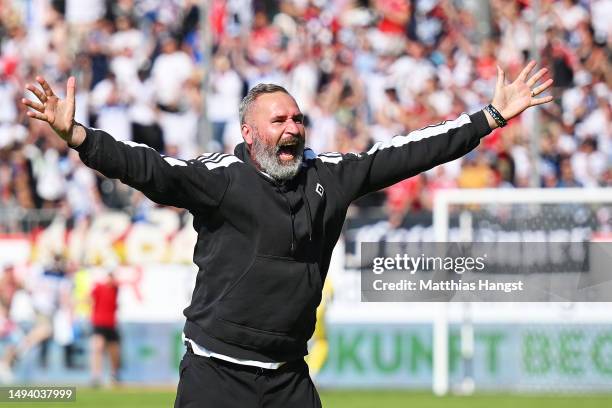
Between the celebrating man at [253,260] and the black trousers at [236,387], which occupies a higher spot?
→ the celebrating man at [253,260]

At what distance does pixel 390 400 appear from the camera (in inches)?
706

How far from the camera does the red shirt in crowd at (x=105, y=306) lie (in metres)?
21.6

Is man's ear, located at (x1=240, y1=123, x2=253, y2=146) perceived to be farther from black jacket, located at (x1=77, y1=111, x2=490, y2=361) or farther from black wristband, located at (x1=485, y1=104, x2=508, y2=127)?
black wristband, located at (x1=485, y1=104, x2=508, y2=127)

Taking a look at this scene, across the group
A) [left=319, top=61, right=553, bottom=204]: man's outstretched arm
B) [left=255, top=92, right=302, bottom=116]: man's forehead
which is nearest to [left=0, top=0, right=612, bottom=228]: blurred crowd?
[left=319, top=61, right=553, bottom=204]: man's outstretched arm

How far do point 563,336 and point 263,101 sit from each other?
12.5m

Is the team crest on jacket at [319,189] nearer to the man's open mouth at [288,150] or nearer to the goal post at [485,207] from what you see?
the man's open mouth at [288,150]

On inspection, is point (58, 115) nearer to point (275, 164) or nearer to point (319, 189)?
point (275, 164)

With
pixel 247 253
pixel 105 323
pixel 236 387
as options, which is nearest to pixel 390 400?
pixel 105 323

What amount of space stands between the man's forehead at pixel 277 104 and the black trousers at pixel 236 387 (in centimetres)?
131

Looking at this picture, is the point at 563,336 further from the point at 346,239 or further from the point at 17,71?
the point at 17,71

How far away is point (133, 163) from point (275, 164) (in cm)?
77

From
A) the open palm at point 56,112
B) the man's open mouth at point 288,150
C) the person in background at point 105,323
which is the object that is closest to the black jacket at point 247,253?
the man's open mouth at point 288,150

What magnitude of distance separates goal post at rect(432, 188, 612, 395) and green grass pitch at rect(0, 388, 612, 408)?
3.08 feet

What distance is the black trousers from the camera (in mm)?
7172
